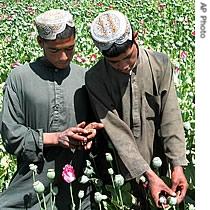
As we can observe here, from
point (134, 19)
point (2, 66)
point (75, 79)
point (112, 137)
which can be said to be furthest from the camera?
point (134, 19)

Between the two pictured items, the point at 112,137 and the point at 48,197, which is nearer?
the point at 112,137

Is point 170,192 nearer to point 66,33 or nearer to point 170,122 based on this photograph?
point 170,122

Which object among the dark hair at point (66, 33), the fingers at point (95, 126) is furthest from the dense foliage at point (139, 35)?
the dark hair at point (66, 33)

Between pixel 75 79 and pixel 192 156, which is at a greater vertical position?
pixel 75 79

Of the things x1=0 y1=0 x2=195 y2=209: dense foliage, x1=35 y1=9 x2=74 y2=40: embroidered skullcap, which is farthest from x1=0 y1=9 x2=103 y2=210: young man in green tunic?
x1=0 y1=0 x2=195 y2=209: dense foliage

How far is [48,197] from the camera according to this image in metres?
2.52

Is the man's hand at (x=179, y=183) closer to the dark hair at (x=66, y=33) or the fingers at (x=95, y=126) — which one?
the fingers at (x=95, y=126)

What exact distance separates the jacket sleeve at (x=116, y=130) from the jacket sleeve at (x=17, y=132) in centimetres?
23

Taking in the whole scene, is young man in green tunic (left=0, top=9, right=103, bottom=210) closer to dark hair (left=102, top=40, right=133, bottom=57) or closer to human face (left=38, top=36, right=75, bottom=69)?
human face (left=38, top=36, right=75, bottom=69)

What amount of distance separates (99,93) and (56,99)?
0.62ft

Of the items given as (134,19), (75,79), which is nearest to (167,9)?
(134,19)

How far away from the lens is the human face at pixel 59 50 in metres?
2.31

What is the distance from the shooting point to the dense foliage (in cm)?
314

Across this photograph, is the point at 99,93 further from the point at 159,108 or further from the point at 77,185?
the point at 77,185
